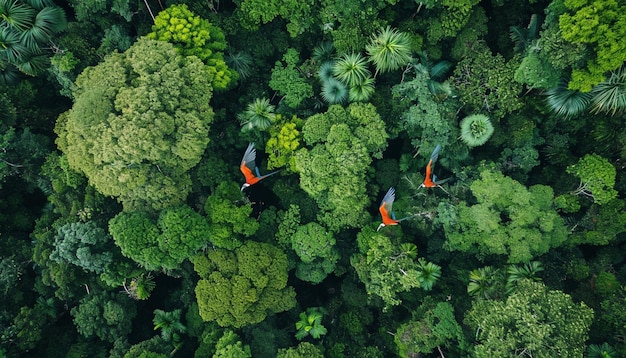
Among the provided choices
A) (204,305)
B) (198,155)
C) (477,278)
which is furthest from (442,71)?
(204,305)

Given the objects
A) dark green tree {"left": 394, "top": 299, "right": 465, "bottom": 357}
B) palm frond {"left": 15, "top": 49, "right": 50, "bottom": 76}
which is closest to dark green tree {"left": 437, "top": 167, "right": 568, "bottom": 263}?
dark green tree {"left": 394, "top": 299, "right": 465, "bottom": 357}

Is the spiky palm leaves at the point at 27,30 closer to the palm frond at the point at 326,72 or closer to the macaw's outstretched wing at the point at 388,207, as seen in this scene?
the palm frond at the point at 326,72

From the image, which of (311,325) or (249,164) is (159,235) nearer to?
(249,164)

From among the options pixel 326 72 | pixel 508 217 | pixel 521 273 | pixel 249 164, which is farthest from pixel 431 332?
pixel 326 72

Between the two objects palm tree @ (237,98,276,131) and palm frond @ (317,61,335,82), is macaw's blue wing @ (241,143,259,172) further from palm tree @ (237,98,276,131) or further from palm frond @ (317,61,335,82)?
palm frond @ (317,61,335,82)

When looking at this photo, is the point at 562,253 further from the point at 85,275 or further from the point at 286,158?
the point at 85,275

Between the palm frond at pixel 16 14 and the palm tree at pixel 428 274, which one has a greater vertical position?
the palm frond at pixel 16 14

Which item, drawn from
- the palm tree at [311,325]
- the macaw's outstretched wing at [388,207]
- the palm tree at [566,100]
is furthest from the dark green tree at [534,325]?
the palm tree at [566,100]
